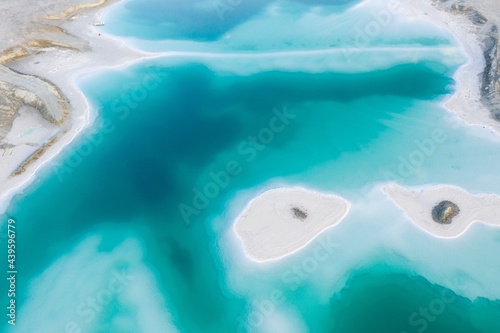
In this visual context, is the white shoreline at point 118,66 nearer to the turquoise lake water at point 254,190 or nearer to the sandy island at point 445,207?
the turquoise lake water at point 254,190

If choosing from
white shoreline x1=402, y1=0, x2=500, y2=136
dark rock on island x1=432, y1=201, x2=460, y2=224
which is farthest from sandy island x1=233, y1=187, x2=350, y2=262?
white shoreline x1=402, y1=0, x2=500, y2=136

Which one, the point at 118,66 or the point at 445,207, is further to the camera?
the point at 118,66

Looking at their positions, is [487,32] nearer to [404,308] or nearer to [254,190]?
[254,190]

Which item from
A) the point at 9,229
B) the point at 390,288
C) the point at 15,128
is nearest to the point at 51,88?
the point at 15,128

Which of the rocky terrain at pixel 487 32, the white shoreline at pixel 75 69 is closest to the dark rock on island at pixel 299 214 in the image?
the white shoreline at pixel 75 69

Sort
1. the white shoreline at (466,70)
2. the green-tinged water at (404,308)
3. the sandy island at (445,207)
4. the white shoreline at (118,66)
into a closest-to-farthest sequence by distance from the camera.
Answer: the green-tinged water at (404,308) < the sandy island at (445,207) < the white shoreline at (118,66) < the white shoreline at (466,70)

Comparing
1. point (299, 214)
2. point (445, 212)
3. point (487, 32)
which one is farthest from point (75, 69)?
point (487, 32)

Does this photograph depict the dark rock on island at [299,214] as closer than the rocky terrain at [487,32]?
Yes
